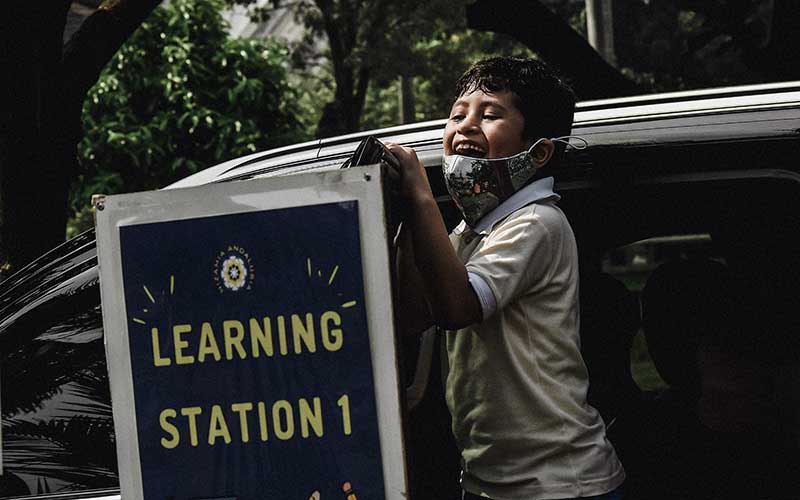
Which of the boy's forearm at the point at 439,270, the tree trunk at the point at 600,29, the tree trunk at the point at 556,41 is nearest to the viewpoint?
the boy's forearm at the point at 439,270

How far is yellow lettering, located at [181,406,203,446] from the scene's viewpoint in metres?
1.86

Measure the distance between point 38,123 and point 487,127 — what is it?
100 inches

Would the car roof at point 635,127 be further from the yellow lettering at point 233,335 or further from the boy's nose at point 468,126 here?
the yellow lettering at point 233,335

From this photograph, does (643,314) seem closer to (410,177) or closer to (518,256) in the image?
(518,256)

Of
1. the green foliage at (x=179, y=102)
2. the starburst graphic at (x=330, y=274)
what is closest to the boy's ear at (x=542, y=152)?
the starburst graphic at (x=330, y=274)

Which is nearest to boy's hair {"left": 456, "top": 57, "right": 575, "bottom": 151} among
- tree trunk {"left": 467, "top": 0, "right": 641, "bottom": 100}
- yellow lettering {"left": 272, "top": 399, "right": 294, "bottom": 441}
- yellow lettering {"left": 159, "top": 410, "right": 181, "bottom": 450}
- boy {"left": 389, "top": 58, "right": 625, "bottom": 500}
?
boy {"left": 389, "top": 58, "right": 625, "bottom": 500}

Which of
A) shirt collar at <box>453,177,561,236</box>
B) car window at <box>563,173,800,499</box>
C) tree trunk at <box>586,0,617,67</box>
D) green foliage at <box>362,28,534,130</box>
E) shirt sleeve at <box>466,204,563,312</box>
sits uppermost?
green foliage at <box>362,28,534,130</box>

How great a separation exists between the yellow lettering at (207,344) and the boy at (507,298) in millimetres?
377

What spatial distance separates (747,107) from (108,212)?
1523 millimetres

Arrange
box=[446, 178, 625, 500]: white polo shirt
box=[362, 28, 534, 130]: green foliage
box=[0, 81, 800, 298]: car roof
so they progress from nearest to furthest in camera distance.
Answer: box=[446, 178, 625, 500]: white polo shirt
box=[0, 81, 800, 298]: car roof
box=[362, 28, 534, 130]: green foliage

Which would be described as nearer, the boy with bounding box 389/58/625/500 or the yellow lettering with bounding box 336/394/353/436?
the yellow lettering with bounding box 336/394/353/436

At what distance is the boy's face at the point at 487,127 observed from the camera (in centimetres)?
215

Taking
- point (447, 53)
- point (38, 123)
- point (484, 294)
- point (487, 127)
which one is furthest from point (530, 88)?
point (447, 53)

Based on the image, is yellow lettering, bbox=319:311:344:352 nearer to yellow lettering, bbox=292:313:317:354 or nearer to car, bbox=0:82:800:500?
yellow lettering, bbox=292:313:317:354
